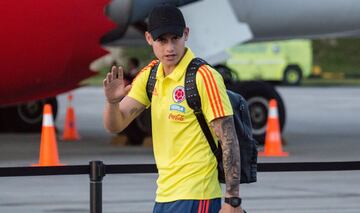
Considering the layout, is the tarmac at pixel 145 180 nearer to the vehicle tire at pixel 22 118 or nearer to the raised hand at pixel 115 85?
the vehicle tire at pixel 22 118

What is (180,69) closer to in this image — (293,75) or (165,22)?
(165,22)

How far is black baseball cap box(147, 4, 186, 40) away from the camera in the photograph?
5.34 meters

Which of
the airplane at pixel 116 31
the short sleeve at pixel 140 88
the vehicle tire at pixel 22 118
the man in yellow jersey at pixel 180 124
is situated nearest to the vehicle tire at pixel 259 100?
the airplane at pixel 116 31

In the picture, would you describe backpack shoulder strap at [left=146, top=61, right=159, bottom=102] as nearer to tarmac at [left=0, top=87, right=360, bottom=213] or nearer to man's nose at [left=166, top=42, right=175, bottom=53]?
man's nose at [left=166, top=42, right=175, bottom=53]

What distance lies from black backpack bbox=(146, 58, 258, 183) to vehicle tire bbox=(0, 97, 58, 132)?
516 inches

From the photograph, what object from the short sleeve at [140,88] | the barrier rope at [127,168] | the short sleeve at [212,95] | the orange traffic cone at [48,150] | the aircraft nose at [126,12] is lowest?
the barrier rope at [127,168]

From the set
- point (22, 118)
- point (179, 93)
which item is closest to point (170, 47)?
point (179, 93)

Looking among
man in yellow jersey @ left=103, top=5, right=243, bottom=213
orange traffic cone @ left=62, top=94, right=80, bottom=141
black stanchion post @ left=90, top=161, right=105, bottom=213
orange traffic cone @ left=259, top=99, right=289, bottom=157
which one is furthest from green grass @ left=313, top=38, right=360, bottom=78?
man in yellow jersey @ left=103, top=5, right=243, bottom=213

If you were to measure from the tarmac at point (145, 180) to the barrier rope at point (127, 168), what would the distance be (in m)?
3.18

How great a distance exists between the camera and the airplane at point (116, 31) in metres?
13.5

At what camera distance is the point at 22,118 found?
1858cm

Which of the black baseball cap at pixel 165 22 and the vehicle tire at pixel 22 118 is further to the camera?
the vehicle tire at pixel 22 118

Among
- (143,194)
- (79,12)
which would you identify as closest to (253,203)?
(143,194)

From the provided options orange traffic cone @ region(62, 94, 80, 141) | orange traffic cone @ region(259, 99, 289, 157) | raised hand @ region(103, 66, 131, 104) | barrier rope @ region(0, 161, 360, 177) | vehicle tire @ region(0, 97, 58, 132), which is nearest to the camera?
raised hand @ region(103, 66, 131, 104)
